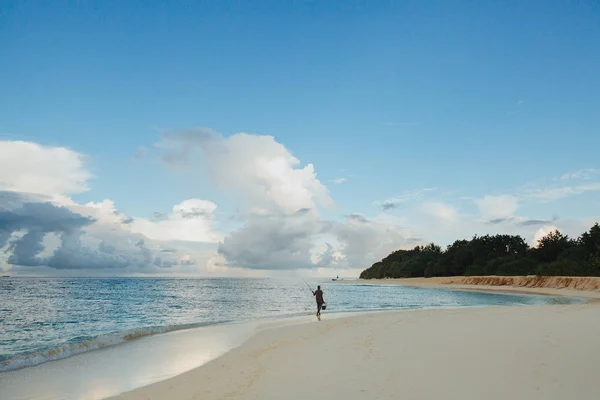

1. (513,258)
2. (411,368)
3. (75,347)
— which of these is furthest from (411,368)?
(513,258)

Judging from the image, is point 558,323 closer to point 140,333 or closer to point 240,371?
point 240,371

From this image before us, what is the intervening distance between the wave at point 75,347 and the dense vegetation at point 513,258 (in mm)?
70990

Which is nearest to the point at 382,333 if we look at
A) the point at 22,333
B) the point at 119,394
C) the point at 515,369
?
the point at 515,369

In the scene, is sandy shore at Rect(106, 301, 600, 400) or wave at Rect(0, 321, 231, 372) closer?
sandy shore at Rect(106, 301, 600, 400)

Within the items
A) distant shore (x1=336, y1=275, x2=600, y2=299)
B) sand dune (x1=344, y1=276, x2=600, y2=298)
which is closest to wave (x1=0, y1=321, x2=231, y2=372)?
distant shore (x1=336, y1=275, x2=600, y2=299)

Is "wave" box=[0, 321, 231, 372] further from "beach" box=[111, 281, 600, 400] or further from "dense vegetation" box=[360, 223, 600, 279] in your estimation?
"dense vegetation" box=[360, 223, 600, 279]

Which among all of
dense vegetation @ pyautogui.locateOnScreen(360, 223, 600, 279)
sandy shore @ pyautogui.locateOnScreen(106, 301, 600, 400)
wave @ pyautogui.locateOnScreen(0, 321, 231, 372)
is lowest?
wave @ pyautogui.locateOnScreen(0, 321, 231, 372)

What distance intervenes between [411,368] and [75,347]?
1566 centimetres

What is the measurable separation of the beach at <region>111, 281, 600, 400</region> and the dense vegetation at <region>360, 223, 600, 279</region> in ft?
220

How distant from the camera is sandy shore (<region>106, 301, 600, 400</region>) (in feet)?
29.3

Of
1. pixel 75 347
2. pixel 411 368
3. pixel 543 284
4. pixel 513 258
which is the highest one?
pixel 513 258

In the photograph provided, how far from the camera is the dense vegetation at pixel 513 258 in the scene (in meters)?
80.0

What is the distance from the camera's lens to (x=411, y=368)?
Answer: 35.3ft

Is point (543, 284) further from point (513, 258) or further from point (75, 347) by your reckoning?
point (75, 347)
